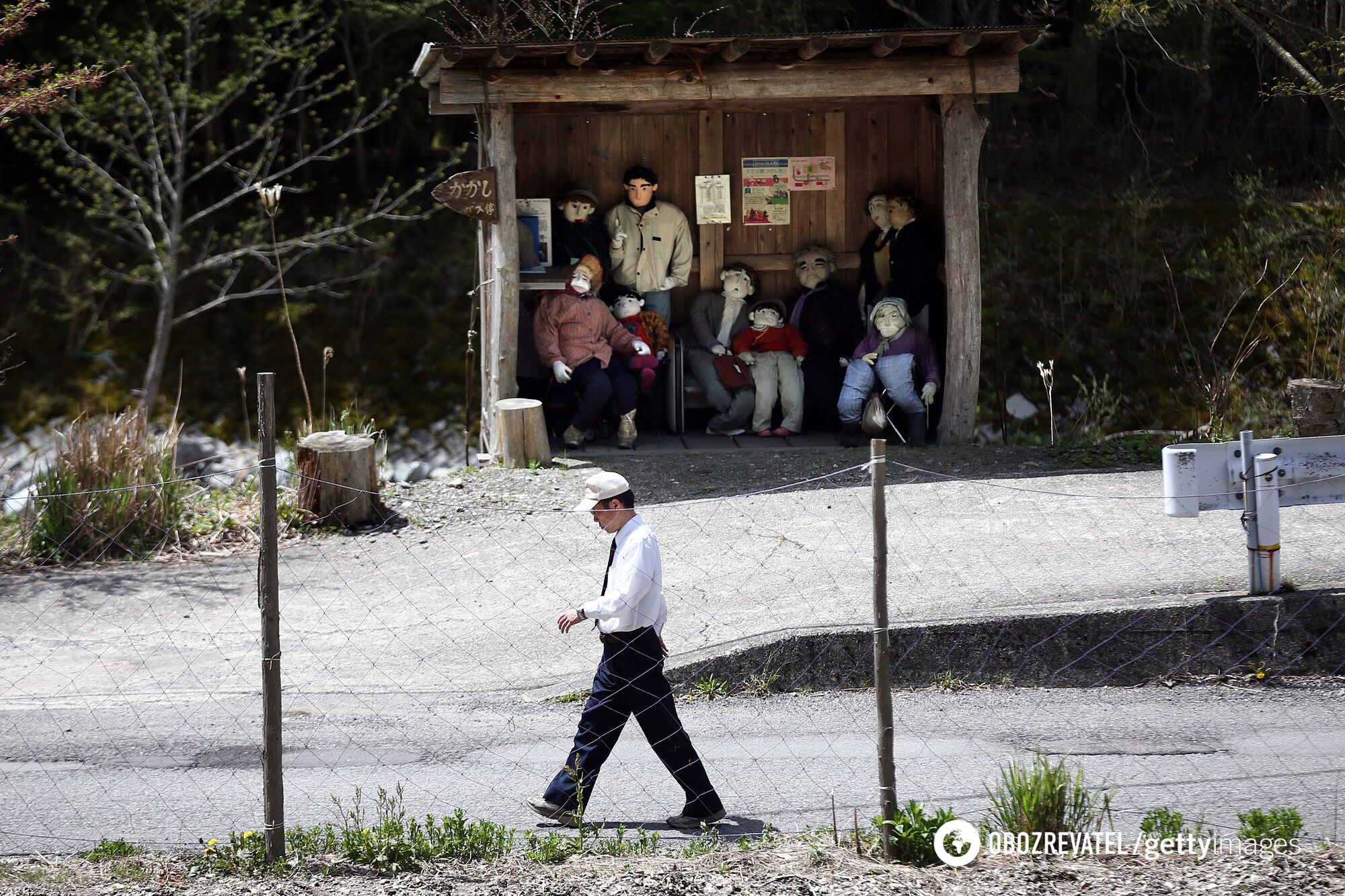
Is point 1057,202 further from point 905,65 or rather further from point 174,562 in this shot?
point 174,562

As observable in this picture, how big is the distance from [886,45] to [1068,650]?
16.6 ft

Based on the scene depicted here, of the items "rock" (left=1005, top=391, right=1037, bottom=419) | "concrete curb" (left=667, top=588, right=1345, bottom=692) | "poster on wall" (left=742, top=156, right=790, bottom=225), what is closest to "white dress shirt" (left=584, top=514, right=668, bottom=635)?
"concrete curb" (left=667, top=588, right=1345, bottom=692)

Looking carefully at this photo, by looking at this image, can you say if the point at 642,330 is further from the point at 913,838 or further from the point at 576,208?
the point at 913,838

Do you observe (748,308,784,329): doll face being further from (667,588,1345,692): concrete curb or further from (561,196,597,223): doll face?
(667,588,1345,692): concrete curb

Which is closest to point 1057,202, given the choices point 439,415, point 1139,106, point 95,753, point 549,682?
point 1139,106

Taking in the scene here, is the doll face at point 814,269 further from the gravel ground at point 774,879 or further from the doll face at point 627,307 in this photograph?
the gravel ground at point 774,879

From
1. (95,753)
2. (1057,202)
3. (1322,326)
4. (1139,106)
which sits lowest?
(95,753)

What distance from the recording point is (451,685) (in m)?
6.67

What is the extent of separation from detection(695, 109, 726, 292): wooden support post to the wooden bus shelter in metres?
0.01

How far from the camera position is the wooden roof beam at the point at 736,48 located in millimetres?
9773

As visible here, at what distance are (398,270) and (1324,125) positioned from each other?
12.5 m

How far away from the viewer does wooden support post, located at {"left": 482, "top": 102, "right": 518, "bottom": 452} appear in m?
10.6

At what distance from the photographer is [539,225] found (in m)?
11.5

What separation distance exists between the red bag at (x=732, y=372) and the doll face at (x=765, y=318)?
0.33m
